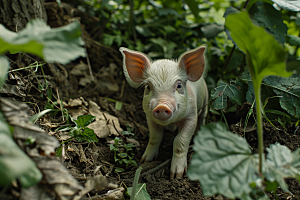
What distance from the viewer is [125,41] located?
12.9 feet

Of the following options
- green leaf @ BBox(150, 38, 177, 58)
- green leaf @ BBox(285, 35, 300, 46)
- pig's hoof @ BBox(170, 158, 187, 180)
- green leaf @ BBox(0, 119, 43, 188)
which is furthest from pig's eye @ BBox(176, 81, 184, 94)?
green leaf @ BBox(285, 35, 300, 46)

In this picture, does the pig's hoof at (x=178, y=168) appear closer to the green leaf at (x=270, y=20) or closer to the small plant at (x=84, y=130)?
the small plant at (x=84, y=130)

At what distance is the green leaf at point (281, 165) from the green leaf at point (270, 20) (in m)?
1.68

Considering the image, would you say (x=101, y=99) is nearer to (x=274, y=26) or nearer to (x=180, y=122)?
(x=180, y=122)

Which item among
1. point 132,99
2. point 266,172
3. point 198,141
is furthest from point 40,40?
point 132,99

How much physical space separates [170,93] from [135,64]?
0.58 meters

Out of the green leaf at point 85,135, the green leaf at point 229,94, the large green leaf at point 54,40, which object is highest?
the large green leaf at point 54,40

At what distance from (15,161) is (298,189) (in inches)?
85.8

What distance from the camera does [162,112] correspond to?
213 cm

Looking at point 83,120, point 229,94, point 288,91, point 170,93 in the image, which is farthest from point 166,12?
point 83,120

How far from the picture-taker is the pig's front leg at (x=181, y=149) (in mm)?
2406

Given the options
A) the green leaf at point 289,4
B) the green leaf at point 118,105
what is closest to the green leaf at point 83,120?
the green leaf at point 118,105

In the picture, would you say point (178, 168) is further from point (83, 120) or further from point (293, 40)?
point (293, 40)

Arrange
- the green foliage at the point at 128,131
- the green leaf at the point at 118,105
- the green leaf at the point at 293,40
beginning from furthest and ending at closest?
the green leaf at the point at 118,105 → the green leaf at the point at 293,40 → the green foliage at the point at 128,131
